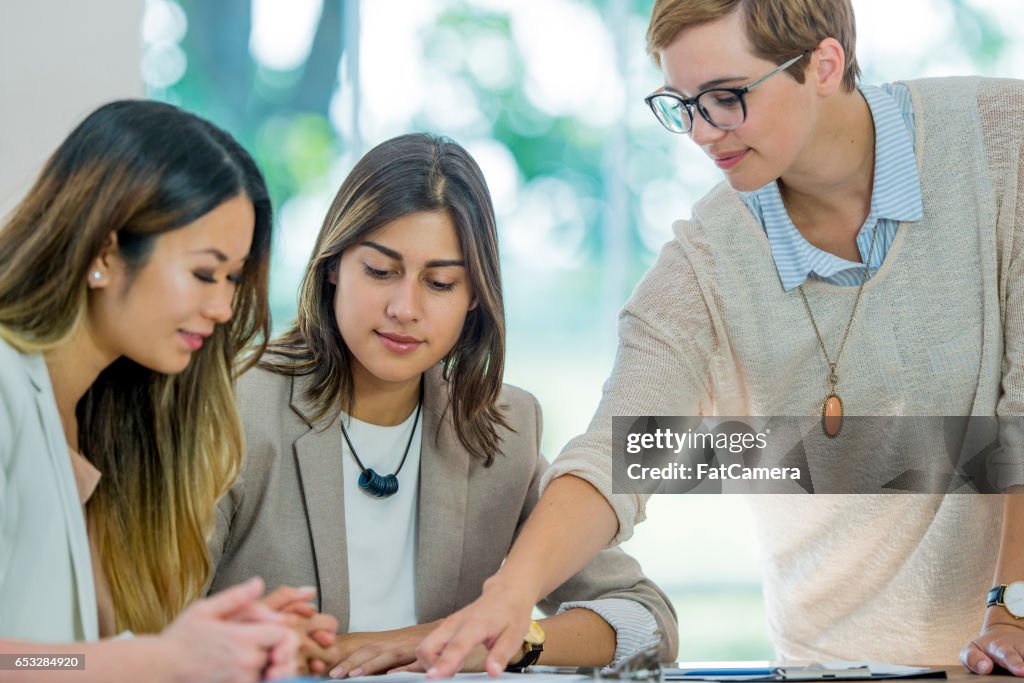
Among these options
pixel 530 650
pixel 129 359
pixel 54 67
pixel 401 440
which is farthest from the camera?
pixel 54 67

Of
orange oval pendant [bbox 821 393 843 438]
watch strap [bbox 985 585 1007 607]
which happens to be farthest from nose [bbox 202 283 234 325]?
watch strap [bbox 985 585 1007 607]

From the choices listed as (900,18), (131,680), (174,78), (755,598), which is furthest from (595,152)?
(131,680)

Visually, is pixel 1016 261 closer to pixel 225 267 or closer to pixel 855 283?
pixel 855 283

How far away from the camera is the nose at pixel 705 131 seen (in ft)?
6.04

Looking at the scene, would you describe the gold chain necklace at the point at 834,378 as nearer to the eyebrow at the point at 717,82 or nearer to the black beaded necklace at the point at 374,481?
the eyebrow at the point at 717,82

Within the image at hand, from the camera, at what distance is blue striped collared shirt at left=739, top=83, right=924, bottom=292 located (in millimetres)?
1958

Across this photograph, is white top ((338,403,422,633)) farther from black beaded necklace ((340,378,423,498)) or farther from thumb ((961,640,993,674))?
thumb ((961,640,993,674))

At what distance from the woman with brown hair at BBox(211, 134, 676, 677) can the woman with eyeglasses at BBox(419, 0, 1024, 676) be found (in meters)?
0.25

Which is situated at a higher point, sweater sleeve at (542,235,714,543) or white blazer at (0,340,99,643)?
sweater sleeve at (542,235,714,543)

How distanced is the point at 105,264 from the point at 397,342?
0.63m

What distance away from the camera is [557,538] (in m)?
1.70

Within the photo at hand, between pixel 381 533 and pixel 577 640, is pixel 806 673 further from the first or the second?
pixel 381 533

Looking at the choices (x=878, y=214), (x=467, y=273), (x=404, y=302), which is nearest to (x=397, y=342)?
(x=404, y=302)

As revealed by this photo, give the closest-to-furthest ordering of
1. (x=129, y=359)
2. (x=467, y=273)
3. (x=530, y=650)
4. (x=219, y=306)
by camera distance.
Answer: (x=219, y=306) < (x=129, y=359) < (x=530, y=650) < (x=467, y=273)
